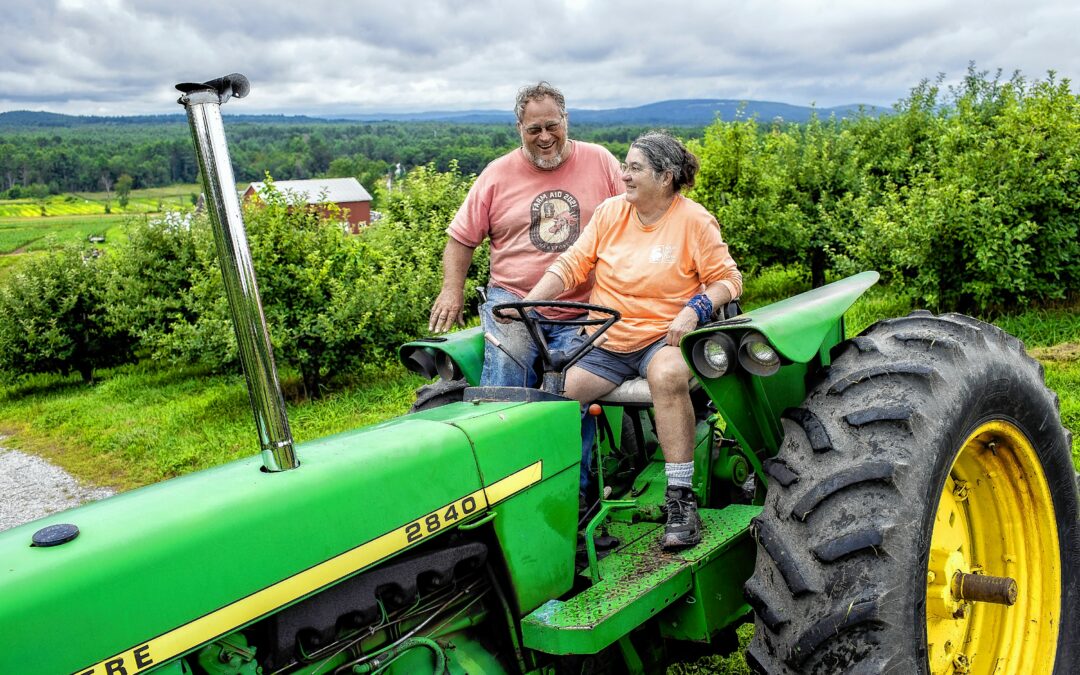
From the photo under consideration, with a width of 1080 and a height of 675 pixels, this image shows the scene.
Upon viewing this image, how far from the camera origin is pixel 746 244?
44.6 feet

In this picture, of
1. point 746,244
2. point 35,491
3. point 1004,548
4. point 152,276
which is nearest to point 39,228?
point 152,276

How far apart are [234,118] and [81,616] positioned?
115 centimetres

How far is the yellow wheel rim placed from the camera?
124 inches

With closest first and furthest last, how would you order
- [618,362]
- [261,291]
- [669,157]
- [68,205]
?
[618,362] < [669,157] < [261,291] < [68,205]

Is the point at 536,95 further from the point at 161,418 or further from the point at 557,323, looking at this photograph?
the point at 161,418

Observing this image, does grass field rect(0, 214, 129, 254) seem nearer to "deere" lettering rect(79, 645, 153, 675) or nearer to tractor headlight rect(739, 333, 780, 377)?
tractor headlight rect(739, 333, 780, 377)

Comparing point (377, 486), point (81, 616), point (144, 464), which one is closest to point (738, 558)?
point (377, 486)

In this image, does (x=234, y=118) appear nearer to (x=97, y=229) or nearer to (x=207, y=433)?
(x=207, y=433)

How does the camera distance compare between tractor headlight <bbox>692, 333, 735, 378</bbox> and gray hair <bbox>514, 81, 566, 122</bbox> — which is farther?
gray hair <bbox>514, 81, 566, 122</bbox>

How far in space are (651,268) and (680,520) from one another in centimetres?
102

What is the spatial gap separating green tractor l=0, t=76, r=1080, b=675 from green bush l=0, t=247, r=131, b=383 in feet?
41.2

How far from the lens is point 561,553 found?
2.91 metres

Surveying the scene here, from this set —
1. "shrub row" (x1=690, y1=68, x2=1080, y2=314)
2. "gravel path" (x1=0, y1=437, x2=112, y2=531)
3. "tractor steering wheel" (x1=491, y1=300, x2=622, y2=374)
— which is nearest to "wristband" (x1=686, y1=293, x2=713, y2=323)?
"tractor steering wheel" (x1=491, y1=300, x2=622, y2=374)

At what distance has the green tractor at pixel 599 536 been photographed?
2.00m
